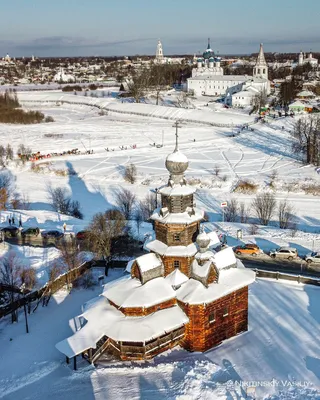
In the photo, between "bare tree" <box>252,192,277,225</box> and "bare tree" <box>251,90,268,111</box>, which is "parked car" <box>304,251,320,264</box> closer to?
"bare tree" <box>252,192,277,225</box>

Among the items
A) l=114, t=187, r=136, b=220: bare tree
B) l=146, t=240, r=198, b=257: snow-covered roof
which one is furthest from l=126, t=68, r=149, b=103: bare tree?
l=146, t=240, r=198, b=257: snow-covered roof

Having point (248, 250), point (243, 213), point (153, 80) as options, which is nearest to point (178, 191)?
point (248, 250)

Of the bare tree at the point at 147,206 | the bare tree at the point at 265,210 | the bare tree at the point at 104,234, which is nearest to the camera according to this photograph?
A: the bare tree at the point at 104,234

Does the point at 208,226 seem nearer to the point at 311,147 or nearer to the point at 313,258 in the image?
the point at 313,258

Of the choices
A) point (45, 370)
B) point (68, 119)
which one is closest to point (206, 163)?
point (45, 370)

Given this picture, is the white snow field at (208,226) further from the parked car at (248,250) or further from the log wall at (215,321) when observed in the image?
the parked car at (248,250)

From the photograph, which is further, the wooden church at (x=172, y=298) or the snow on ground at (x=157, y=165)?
the snow on ground at (x=157, y=165)

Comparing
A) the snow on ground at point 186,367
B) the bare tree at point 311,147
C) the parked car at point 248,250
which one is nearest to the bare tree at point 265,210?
the parked car at point 248,250

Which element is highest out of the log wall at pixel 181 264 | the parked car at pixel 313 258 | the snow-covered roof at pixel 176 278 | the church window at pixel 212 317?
the log wall at pixel 181 264
